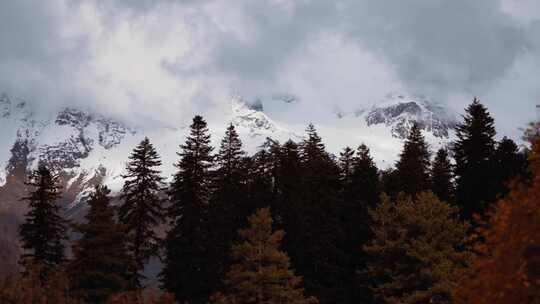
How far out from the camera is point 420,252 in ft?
110

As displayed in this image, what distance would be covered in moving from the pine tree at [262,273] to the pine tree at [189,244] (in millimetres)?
5076

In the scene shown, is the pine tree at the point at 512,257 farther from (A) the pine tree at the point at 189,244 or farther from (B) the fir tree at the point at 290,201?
(B) the fir tree at the point at 290,201

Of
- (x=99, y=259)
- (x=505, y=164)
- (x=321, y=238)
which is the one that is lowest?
(x=99, y=259)

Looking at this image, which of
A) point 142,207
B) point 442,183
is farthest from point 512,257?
point 442,183

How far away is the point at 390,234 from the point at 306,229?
27.4 ft

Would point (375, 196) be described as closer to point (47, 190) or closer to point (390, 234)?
point (390, 234)

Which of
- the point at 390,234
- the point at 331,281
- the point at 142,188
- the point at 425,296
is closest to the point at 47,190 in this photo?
the point at 142,188

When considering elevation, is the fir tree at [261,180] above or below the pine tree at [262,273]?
above

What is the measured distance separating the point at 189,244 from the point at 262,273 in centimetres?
848

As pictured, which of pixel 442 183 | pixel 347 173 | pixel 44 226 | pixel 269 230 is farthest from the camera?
pixel 442 183

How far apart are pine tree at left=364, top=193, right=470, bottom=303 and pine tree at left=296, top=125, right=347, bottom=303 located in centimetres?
747

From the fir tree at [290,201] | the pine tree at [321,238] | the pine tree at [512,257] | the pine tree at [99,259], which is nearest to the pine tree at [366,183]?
the pine tree at [321,238]

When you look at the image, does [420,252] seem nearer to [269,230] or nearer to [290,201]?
[269,230]

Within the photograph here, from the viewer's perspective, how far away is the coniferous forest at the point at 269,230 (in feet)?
104
